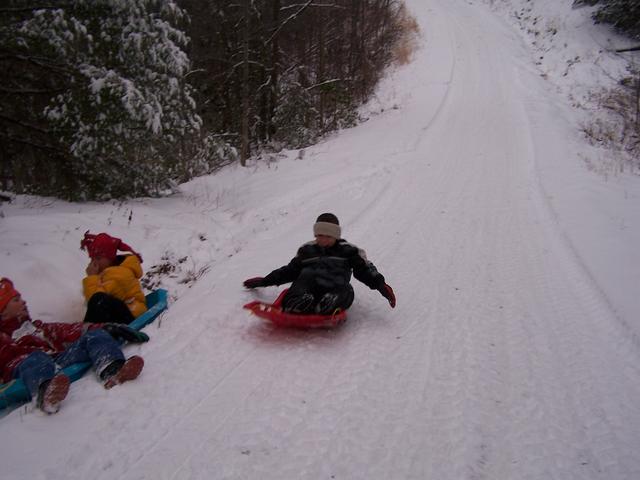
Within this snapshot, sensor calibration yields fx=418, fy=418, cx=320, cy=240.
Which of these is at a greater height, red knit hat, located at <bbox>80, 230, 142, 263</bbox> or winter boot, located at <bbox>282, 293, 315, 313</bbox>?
red knit hat, located at <bbox>80, 230, 142, 263</bbox>

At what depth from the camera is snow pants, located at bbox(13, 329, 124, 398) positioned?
8.67 feet

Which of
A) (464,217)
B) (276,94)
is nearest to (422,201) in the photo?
(464,217)

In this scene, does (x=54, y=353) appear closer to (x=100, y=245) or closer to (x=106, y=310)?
(x=106, y=310)

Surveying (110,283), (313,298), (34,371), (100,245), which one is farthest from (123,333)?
(313,298)

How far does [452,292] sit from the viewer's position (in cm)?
411

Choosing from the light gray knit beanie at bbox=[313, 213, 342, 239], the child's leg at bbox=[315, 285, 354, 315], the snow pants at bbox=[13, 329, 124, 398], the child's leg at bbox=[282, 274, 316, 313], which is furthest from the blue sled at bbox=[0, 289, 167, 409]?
the light gray knit beanie at bbox=[313, 213, 342, 239]

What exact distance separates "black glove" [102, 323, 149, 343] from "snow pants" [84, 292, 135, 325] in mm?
391

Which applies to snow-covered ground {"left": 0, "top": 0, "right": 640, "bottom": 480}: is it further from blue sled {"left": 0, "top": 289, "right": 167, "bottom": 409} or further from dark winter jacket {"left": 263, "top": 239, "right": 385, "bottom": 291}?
dark winter jacket {"left": 263, "top": 239, "right": 385, "bottom": 291}

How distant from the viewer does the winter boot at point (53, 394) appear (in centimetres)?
246

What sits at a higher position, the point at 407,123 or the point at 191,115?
the point at 191,115

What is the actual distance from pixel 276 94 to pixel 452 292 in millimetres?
10604

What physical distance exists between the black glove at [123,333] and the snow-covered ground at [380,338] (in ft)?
0.27

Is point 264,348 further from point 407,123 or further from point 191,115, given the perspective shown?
point 407,123

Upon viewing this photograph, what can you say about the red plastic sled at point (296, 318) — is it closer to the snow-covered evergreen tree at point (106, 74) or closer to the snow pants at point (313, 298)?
the snow pants at point (313, 298)
